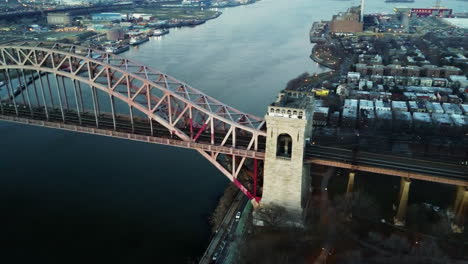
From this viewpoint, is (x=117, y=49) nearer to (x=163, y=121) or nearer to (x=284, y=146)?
(x=163, y=121)

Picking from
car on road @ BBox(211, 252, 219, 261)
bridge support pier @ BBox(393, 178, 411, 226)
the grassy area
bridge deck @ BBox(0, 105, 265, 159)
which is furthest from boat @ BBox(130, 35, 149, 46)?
bridge support pier @ BBox(393, 178, 411, 226)

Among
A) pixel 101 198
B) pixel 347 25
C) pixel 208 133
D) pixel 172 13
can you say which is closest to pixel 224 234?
pixel 208 133

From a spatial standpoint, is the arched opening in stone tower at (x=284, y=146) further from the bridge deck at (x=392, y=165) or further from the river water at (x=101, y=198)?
the river water at (x=101, y=198)

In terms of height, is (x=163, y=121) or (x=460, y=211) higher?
(x=163, y=121)

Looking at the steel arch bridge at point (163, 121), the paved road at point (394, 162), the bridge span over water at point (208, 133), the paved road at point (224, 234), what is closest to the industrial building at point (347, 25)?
the bridge span over water at point (208, 133)

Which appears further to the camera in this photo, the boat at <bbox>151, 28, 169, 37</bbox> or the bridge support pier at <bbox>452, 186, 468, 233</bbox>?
the boat at <bbox>151, 28, 169, 37</bbox>

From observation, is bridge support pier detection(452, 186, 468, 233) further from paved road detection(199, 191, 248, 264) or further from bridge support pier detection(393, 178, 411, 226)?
paved road detection(199, 191, 248, 264)

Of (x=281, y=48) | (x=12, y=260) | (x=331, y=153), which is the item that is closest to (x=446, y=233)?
(x=331, y=153)
